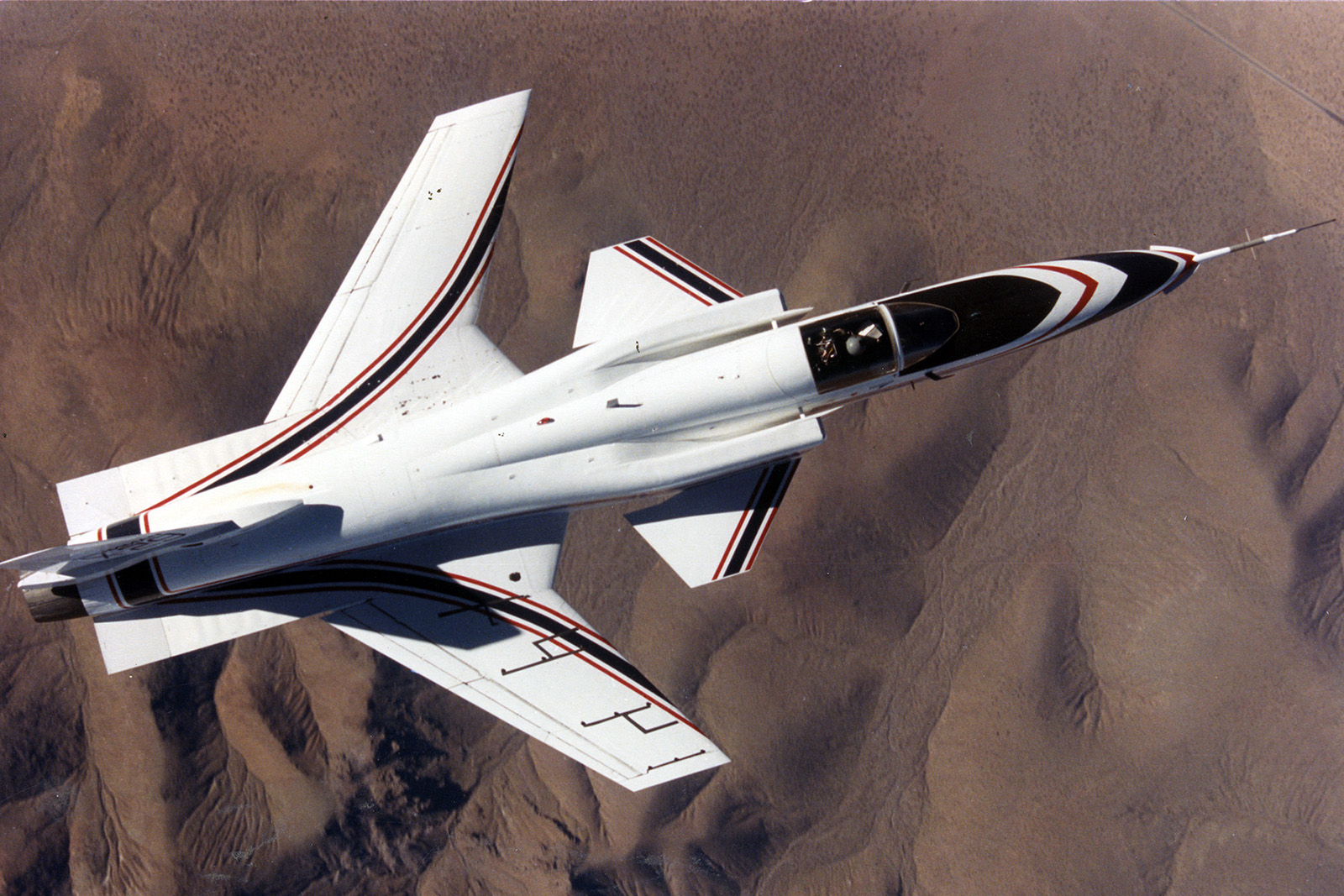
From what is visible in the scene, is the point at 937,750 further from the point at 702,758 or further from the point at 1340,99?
the point at 1340,99

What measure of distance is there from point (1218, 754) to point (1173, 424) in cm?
530

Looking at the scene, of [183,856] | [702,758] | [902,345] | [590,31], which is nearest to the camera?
[902,345]

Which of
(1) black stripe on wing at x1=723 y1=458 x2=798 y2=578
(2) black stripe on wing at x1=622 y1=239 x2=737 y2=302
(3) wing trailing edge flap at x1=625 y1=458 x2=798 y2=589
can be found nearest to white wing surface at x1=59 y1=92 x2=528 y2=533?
(2) black stripe on wing at x1=622 y1=239 x2=737 y2=302

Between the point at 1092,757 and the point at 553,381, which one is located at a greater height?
the point at 553,381

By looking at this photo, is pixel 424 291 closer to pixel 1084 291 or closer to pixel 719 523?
pixel 719 523

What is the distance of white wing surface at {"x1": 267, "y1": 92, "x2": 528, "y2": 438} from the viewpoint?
797cm

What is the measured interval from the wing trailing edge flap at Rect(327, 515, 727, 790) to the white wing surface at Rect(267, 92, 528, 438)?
2.01 m

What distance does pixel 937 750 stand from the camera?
10117 mm

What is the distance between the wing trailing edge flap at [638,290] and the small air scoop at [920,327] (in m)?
2.01

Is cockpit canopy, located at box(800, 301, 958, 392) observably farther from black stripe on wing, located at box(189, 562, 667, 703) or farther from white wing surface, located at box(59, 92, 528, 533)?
black stripe on wing, located at box(189, 562, 667, 703)

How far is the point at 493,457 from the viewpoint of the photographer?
7414 mm

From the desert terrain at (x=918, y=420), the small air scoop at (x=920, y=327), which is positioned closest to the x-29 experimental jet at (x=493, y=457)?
the small air scoop at (x=920, y=327)

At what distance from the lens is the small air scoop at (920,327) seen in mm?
7176

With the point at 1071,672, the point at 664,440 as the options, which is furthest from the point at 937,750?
the point at 664,440
